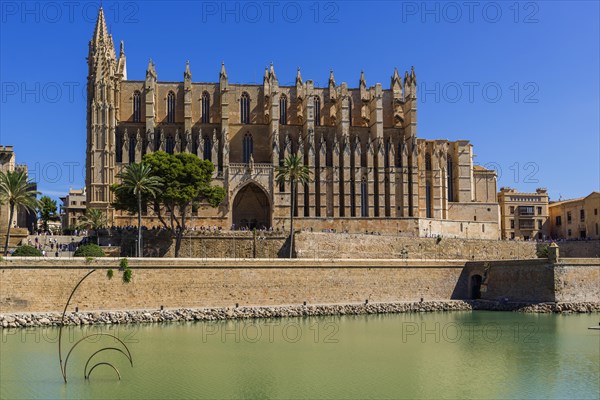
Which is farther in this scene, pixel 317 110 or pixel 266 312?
pixel 317 110

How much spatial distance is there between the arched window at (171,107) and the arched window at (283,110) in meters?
9.32

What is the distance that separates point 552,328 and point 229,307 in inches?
617

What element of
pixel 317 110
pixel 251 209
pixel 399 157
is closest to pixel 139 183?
pixel 251 209

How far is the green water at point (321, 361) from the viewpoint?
70.5ft

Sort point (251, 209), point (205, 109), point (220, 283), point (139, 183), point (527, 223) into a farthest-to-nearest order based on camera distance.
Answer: point (527, 223), point (205, 109), point (251, 209), point (139, 183), point (220, 283)

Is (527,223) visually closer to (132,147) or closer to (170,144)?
(170,144)

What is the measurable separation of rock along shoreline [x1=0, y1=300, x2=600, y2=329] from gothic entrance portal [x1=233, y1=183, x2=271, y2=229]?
21373mm

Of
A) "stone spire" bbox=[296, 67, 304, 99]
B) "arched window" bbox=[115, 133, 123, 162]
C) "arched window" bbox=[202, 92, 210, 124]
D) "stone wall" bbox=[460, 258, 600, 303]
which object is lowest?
"stone wall" bbox=[460, 258, 600, 303]

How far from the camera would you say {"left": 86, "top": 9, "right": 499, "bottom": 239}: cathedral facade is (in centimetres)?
5775

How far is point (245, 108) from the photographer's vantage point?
64.5m

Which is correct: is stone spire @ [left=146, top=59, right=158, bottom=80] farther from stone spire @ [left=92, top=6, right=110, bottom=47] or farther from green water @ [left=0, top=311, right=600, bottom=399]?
green water @ [left=0, top=311, right=600, bottom=399]

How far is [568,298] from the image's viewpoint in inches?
1593

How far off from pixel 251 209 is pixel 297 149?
622 centimetres

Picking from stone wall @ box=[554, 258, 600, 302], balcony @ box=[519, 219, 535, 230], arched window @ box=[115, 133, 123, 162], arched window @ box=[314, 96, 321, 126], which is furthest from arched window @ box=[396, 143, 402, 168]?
stone wall @ box=[554, 258, 600, 302]
